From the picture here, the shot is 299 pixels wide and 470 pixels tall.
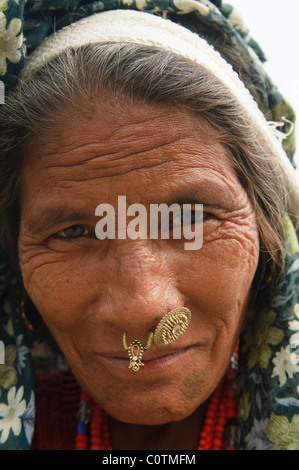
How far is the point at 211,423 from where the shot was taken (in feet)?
7.36

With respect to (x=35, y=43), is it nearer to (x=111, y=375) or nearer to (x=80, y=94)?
(x=80, y=94)

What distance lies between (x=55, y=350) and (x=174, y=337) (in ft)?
3.07

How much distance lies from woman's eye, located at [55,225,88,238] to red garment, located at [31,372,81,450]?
869 mm

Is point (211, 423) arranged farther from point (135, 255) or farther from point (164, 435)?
point (135, 255)

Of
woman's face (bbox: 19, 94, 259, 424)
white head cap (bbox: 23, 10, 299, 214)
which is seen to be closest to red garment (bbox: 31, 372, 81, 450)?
woman's face (bbox: 19, 94, 259, 424)

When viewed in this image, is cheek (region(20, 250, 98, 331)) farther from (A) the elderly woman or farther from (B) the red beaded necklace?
(B) the red beaded necklace

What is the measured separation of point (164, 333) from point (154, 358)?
0.53ft

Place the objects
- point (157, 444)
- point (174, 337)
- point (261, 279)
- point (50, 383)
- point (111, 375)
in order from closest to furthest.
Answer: point (174, 337) < point (111, 375) < point (261, 279) < point (157, 444) < point (50, 383)

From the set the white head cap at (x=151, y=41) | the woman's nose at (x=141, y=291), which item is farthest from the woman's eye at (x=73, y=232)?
the white head cap at (x=151, y=41)

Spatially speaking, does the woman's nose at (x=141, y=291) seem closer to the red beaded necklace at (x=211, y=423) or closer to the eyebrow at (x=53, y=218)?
the eyebrow at (x=53, y=218)

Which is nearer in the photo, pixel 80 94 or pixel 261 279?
pixel 80 94

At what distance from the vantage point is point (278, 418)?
194cm

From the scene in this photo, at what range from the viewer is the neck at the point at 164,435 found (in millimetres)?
2285

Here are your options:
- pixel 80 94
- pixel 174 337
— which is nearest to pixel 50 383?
pixel 174 337
